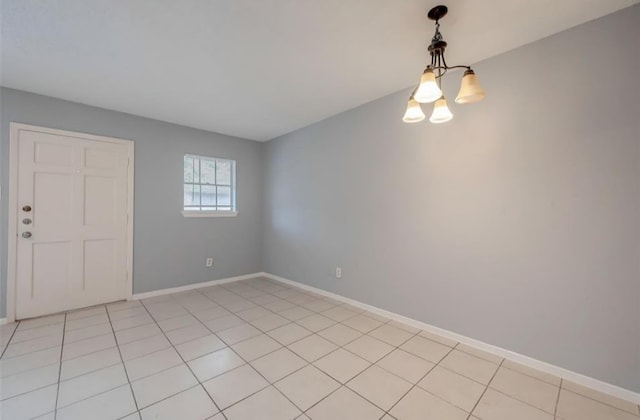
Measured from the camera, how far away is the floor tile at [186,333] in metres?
2.42

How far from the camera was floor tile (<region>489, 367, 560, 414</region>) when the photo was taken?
1653 millimetres

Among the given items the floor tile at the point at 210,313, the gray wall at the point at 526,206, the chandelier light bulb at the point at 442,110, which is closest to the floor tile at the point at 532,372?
the gray wall at the point at 526,206

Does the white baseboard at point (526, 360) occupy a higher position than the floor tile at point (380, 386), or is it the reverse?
the white baseboard at point (526, 360)

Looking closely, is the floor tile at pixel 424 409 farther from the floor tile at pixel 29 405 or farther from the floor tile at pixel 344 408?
the floor tile at pixel 29 405

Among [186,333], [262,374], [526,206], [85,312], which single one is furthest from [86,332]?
[526,206]

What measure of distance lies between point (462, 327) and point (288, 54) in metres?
2.88

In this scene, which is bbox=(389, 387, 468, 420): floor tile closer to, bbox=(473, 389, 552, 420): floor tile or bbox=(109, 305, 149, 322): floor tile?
bbox=(473, 389, 552, 420): floor tile

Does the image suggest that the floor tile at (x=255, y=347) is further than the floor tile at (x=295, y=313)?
No

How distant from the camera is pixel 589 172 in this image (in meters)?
1.81

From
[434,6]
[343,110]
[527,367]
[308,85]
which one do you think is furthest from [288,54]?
[527,367]

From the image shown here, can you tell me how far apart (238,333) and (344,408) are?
1355 mm

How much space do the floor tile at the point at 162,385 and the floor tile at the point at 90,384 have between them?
6.1 inches

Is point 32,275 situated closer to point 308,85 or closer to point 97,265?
point 97,265

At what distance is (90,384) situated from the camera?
178cm
